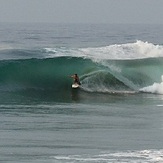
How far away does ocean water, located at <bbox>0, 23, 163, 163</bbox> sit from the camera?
547 inches

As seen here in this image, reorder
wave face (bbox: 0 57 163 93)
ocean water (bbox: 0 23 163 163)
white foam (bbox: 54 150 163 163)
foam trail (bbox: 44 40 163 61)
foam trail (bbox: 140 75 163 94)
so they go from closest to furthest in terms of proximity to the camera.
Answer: white foam (bbox: 54 150 163 163)
ocean water (bbox: 0 23 163 163)
foam trail (bbox: 140 75 163 94)
wave face (bbox: 0 57 163 93)
foam trail (bbox: 44 40 163 61)

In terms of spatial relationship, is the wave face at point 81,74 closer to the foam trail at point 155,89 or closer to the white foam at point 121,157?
the foam trail at point 155,89

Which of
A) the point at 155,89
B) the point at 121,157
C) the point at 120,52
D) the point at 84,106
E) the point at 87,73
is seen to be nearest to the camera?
the point at 121,157

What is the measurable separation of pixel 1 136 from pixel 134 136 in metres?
2.72

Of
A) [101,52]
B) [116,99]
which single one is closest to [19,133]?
[116,99]

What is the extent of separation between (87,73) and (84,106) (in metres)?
6.70

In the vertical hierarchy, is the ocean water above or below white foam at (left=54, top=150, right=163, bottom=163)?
above

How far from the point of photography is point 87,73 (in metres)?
27.5

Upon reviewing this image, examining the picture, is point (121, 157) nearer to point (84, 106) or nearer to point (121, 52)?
point (84, 106)

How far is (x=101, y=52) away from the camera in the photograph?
3422 centimetres

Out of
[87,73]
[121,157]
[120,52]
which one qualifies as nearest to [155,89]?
[87,73]

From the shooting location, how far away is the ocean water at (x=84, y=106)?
1388 cm

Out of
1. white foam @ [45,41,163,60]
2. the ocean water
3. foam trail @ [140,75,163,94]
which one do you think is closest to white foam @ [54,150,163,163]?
the ocean water

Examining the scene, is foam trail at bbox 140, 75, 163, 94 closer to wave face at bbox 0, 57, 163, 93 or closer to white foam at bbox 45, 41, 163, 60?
wave face at bbox 0, 57, 163, 93
